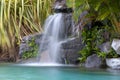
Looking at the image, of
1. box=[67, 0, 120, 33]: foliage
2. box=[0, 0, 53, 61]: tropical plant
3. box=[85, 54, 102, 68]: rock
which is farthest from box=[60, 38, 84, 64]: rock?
box=[0, 0, 53, 61]: tropical plant

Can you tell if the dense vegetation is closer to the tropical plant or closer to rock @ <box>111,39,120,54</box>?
the tropical plant

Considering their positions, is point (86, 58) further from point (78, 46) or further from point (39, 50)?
point (39, 50)

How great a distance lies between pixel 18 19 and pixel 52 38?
1790 millimetres

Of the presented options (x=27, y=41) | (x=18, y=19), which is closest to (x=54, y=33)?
(x=27, y=41)

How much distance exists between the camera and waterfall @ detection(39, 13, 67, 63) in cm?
930

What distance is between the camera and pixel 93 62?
26.1ft

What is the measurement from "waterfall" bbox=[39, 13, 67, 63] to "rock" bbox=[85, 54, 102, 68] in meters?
1.28

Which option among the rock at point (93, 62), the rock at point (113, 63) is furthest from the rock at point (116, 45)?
the rock at point (93, 62)

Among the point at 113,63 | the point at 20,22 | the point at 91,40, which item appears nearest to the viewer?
the point at 113,63

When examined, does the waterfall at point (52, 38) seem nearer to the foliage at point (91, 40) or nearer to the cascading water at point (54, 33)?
the cascading water at point (54, 33)

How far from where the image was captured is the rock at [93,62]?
311 inches

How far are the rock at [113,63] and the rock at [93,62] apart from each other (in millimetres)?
218

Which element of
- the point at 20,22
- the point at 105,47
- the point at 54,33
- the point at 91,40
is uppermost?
the point at 20,22

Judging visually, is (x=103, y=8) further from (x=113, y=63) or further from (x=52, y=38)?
(x=52, y=38)
